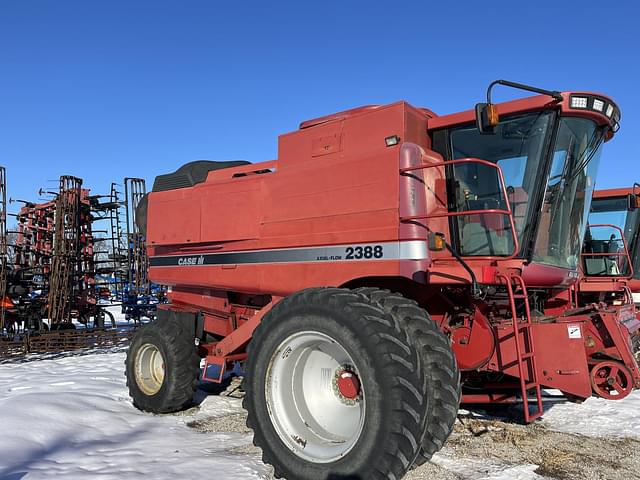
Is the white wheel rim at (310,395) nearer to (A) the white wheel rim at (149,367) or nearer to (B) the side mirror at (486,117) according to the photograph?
(B) the side mirror at (486,117)

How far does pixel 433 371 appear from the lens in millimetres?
3537

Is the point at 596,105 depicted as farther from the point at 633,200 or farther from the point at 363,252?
the point at 633,200

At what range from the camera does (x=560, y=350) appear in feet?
13.0

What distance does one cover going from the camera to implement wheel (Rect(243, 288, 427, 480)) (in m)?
3.18

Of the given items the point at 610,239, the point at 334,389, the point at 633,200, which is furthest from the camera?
the point at 610,239

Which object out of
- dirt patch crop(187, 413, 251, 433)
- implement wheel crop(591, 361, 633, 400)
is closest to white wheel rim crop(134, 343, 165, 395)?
dirt patch crop(187, 413, 251, 433)

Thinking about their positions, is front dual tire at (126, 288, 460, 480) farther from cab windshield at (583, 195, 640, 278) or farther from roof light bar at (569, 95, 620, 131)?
cab windshield at (583, 195, 640, 278)

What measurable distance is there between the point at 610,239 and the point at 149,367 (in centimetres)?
715

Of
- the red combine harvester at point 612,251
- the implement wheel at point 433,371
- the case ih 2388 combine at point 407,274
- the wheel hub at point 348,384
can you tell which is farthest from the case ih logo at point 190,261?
the red combine harvester at point 612,251

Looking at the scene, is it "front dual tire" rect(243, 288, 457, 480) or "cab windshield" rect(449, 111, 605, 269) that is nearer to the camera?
"front dual tire" rect(243, 288, 457, 480)

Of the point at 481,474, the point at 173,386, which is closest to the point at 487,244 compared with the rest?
the point at 481,474

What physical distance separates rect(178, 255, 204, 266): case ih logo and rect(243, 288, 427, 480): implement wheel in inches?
66.8

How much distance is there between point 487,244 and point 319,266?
1313mm

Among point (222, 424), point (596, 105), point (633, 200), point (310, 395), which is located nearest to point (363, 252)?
point (310, 395)
